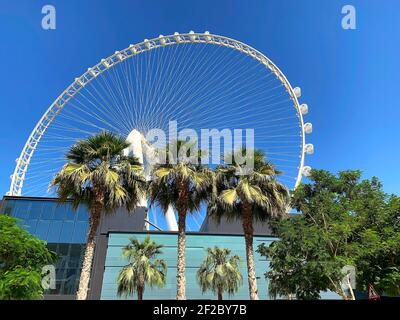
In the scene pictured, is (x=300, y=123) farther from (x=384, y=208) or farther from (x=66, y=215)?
(x=66, y=215)

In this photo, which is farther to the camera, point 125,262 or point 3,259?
point 125,262

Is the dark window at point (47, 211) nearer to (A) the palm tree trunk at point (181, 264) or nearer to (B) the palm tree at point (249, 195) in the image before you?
(A) the palm tree trunk at point (181, 264)

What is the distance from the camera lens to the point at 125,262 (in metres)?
37.0

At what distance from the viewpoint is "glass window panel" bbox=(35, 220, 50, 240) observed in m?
37.1

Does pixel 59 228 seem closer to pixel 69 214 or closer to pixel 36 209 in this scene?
pixel 69 214

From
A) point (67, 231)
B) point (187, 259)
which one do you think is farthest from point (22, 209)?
point (187, 259)

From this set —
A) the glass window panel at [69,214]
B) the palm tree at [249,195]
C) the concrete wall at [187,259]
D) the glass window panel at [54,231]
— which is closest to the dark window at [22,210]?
the glass window panel at [54,231]

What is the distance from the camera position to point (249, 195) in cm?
1947

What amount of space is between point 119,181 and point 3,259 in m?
6.10

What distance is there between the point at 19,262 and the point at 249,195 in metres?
11.4
